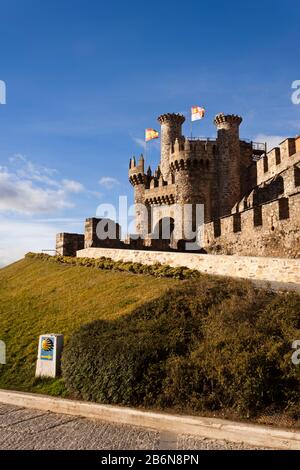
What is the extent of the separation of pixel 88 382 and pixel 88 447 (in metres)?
2.48

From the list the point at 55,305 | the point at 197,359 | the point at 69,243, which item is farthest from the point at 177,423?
the point at 69,243

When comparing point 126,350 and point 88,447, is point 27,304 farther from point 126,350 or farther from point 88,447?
point 88,447

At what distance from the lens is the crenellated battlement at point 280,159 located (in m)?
30.7

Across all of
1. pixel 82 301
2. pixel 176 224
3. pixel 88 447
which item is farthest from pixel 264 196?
pixel 88 447

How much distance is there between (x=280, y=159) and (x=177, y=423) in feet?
92.1

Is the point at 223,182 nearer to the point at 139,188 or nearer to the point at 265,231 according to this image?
the point at 139,188

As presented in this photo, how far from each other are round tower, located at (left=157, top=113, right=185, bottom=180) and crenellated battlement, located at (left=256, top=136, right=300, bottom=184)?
13.6 metres

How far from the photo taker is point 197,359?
914cm

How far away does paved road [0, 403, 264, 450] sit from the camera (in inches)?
278

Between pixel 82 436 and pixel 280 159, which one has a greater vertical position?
pixel 280 159

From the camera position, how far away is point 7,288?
77.3 ft

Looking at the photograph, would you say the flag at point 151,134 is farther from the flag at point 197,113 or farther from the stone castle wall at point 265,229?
the stone castle wall at point 265,229

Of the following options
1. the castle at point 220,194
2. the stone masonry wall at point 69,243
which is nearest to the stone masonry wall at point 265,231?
the castle at point 220,194

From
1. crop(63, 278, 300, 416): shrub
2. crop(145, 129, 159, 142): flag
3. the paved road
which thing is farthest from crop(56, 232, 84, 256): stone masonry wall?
crop(145, 129, 159, 142): flag
